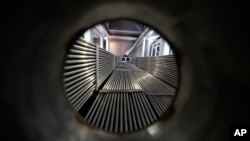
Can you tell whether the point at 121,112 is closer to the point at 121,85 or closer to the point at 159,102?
the point at 159,102

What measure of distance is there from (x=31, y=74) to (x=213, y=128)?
683 millimetres

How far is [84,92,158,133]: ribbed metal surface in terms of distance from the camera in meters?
1.45

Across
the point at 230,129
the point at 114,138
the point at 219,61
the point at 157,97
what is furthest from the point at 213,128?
the point at 157,97

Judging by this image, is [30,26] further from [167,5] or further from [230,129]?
[230,129]

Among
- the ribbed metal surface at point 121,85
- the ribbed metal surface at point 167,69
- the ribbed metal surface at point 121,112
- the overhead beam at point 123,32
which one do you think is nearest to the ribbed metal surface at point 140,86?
the ribbed metal surface at point 121,85

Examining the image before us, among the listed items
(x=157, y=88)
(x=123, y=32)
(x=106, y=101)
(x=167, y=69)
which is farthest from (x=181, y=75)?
(x=123, y=32)

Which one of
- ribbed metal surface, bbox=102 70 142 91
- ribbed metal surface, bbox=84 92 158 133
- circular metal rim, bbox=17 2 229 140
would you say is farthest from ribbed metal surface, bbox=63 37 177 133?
circular metal rim, bbox=17 2 229 140

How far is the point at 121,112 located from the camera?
1746 mm

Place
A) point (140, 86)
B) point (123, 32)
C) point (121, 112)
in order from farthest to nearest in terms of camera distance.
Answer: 1. point (123, 32)
2. point (140, 86)
3. point (121, 112)

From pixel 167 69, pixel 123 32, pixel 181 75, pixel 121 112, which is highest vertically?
pixel 123 32

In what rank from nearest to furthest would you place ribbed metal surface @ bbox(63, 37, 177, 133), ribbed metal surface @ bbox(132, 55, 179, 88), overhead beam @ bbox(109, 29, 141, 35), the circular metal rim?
the circular metal rim
ribbed metal surface @ bbox(63, 37, 177, 133)
ribbed metal surface @ bbox(132, 55, 179, 88)
overhead beam @ bbox(109, 29, 141, 35)

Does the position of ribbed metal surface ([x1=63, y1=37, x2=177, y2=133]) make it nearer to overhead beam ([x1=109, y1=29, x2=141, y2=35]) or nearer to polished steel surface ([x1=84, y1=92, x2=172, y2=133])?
polished steel surface ([x1=84, y1=92, x2=172, y2=133])

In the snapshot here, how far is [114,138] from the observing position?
65 cm

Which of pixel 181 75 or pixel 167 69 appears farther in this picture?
pixel 167 69
